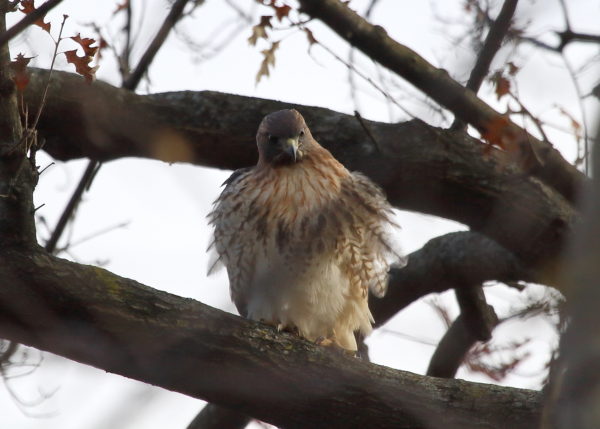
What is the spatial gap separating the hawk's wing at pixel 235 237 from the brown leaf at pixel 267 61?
2.09ft

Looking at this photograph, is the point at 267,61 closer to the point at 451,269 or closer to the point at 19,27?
the point at 451,269

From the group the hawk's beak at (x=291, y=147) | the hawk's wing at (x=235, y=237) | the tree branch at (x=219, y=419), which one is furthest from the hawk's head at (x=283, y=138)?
the tree branch at (x=219, y=419)

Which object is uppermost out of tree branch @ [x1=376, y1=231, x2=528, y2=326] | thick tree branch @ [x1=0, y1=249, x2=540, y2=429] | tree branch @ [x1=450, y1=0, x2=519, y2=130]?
tree branch @ [x1=450, y1=0, x2=519, y2=130]

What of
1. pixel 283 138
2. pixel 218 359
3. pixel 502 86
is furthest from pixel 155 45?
pixel 218 359

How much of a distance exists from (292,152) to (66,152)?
4.67 feet

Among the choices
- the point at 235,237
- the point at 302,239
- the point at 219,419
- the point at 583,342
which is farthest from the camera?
the point at 219,419

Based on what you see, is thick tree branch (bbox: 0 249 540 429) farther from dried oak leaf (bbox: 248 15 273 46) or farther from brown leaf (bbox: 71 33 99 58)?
dried oak leaf (bbox: 248 15 273 46)

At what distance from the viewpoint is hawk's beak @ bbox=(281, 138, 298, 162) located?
5594mm

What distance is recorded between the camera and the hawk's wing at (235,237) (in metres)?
5.27

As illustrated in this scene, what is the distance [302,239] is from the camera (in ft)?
16.9

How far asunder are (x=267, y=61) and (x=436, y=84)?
1.42m

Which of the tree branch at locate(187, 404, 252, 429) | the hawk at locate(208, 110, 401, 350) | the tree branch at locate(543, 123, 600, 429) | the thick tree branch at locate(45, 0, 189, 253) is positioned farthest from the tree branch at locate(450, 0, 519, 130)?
the tree branch at locate(543, 123, 600, 429)

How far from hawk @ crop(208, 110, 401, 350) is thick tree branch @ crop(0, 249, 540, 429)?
129cm

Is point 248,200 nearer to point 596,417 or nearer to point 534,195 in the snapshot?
point 534,195
